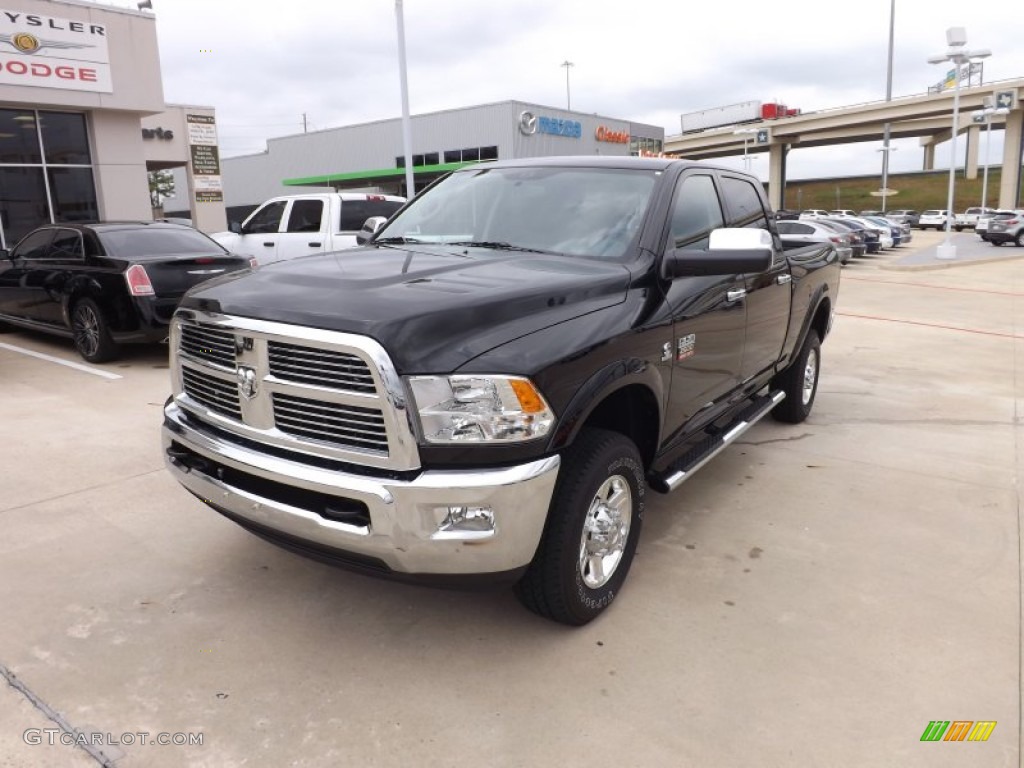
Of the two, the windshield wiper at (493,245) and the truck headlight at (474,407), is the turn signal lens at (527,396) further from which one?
the windshield wiper at (493,245)

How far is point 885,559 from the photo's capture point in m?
3.79

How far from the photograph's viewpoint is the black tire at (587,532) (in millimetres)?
2834

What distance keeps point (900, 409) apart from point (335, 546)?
18.4 ft

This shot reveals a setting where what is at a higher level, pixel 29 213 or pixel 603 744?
pixel 29 213

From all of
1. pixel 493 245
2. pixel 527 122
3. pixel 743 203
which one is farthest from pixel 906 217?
pixel 493 245

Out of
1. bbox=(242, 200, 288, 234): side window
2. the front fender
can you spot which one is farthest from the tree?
the front fender

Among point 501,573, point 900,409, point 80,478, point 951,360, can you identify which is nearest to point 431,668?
→ point 501,573

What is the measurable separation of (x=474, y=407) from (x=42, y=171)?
1642 cm

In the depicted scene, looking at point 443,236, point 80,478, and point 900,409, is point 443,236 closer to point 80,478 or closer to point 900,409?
point 80,478

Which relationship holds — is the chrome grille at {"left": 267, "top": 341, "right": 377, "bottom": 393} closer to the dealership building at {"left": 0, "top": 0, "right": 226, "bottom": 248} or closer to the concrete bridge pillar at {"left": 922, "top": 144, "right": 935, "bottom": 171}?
the dealership building at {"left": 0, "top": 0, "right": 226, "bottom": 248}

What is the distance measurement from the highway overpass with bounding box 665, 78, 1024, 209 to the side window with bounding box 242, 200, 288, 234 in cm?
5184

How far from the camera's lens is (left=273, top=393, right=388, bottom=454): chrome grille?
2.59 m

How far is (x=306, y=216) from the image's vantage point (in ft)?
35.8

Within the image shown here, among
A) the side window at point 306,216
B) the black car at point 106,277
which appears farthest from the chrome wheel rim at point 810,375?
the side window at point 306,216
